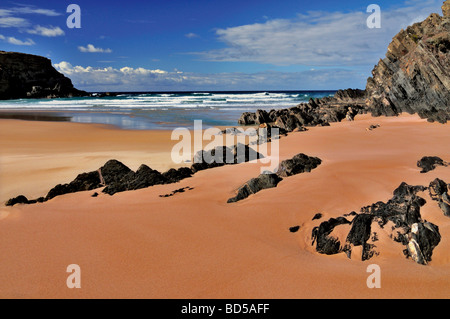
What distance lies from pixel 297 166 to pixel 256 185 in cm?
127

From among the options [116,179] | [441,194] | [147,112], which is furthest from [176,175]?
Answer: [147,112]

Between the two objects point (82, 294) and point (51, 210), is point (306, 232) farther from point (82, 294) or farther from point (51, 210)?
point (51, 210)

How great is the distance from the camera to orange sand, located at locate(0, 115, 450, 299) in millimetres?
2916

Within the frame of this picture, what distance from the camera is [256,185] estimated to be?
562 cm

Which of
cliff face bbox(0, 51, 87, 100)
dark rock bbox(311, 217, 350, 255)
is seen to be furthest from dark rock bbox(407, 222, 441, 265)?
cliff face bbox(0, 51, 87, 100)

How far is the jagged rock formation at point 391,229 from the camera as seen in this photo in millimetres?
3295

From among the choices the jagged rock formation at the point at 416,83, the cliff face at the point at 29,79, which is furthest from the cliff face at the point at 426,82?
the cliff face at the point at 29,79

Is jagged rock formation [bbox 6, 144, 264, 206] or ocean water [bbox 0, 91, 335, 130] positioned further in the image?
ocean water [bbox 0, 91, 335, 130]

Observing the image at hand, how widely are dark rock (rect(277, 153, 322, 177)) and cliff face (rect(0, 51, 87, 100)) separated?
96.9 meters

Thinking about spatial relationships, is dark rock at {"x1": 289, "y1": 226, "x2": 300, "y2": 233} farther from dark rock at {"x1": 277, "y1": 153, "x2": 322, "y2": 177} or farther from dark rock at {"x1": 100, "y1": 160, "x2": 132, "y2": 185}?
dark rock at {"x1": 100, "y1": 160, "x2": 132, "y2": 185}

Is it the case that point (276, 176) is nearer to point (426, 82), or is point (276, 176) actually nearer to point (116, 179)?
point (116, 179)

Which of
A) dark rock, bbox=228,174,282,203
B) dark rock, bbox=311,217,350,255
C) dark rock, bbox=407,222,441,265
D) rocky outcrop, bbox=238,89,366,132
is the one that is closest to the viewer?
dark rock, bbox=407,222,441,265

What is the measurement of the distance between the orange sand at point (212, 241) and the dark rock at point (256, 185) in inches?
7.7

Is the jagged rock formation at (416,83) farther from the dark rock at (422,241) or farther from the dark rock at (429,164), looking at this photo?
the dark rock at (422,241)
